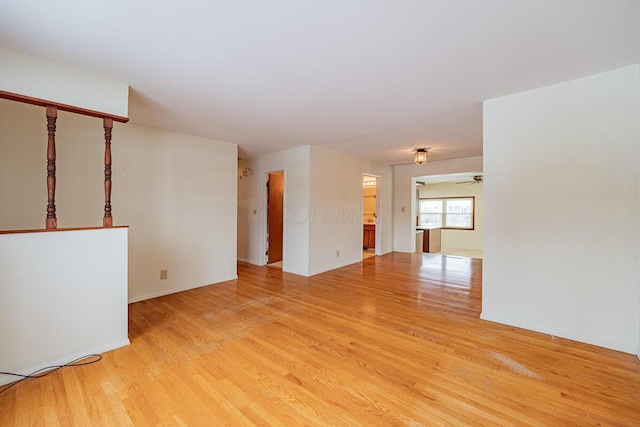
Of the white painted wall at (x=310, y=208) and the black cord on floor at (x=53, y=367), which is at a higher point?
the white painted wall at (x=310, y=208)

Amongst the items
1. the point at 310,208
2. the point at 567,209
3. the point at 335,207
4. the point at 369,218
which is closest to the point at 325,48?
the point at 567,209

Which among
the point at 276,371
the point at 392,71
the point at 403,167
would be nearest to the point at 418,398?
the point at 276,371

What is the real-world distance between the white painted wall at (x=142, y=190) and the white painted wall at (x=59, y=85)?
2.52 feet

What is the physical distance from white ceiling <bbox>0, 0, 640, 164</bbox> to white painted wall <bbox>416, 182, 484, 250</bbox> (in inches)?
277

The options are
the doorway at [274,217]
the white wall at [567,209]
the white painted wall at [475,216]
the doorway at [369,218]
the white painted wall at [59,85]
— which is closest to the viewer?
the white painted wall at [59,85]

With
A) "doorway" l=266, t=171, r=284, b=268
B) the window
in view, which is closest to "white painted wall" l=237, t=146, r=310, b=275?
"doorway" l=266, t=171, r=284, b=268

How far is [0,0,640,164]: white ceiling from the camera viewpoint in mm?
1519

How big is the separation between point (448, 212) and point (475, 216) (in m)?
0.90

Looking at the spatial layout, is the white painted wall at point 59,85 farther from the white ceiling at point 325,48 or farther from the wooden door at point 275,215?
the wooden door at point 275,215

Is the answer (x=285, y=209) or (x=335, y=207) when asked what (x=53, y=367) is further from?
(x=335, y=207)

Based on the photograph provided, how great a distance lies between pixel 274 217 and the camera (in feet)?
18.9

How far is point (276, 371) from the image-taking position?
1.96 metres

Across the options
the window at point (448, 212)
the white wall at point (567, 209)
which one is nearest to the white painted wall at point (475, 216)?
the window at point (448, 212)

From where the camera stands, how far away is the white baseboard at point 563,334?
2.21m
